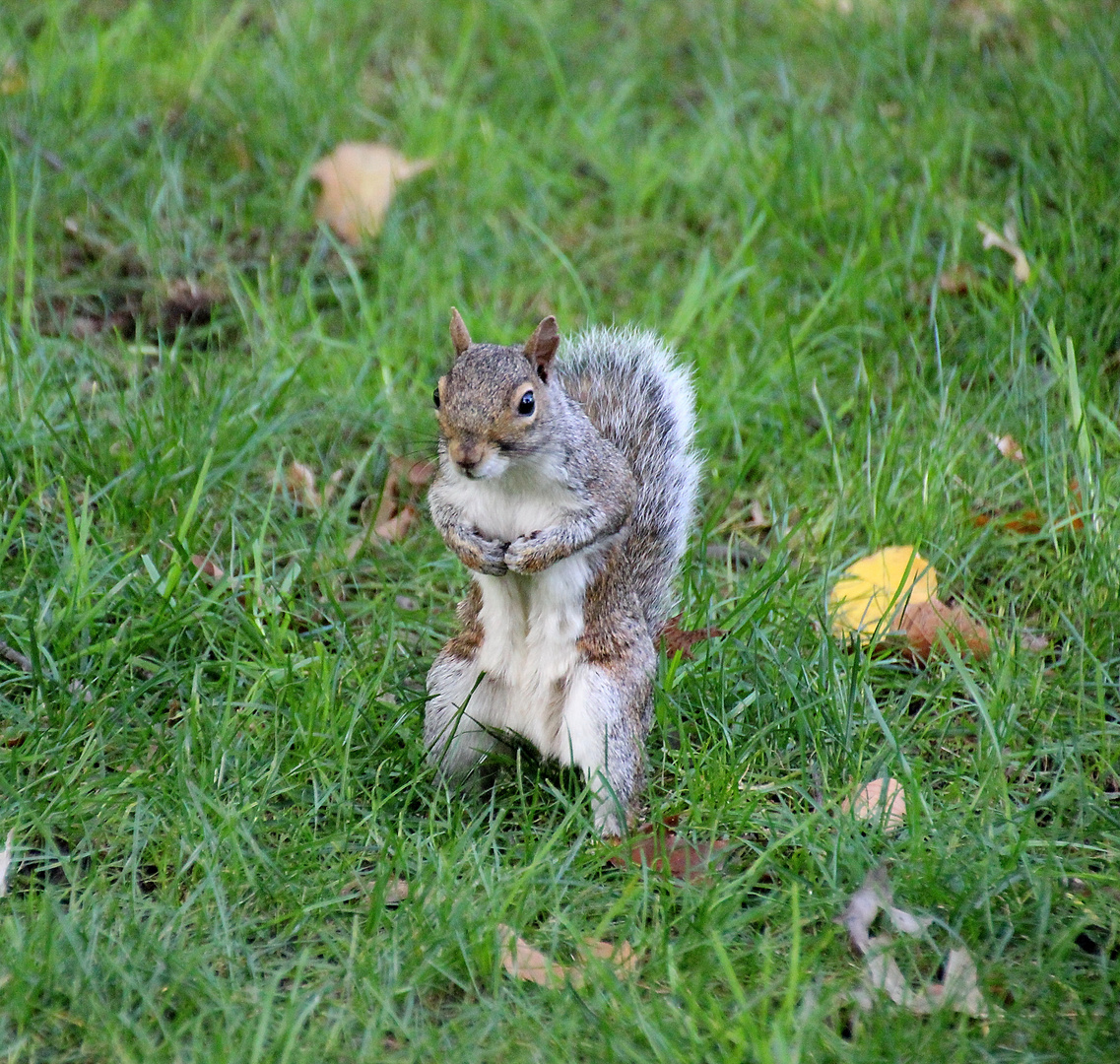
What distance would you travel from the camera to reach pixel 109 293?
3.37 metres

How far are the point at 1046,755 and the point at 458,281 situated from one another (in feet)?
6.04

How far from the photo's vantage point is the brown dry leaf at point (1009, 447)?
9.64 feet

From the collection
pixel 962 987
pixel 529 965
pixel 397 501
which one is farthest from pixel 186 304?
pixel 962 987

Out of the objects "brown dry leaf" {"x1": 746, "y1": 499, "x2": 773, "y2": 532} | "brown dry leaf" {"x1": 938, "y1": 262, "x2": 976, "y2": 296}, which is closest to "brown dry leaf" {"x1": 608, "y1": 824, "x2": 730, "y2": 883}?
"brown dry leaf" {"x1": 746, "y1": 499, "x2": 773, "y2": 532}

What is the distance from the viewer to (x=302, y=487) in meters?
2.92

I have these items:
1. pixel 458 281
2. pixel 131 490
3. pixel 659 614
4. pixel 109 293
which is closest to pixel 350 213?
pixel 458 281

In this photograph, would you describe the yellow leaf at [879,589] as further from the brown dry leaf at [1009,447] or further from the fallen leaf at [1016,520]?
the brown dry leaf at [1009,447]

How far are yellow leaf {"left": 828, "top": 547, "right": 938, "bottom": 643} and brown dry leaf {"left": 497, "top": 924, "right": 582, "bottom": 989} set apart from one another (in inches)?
35.3

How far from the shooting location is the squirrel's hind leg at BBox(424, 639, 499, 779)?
2.20m

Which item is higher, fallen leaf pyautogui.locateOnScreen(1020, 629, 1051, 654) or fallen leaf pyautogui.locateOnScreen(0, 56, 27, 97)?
fallen leaf pyautogui.locateOnScreen(0, 56, 27, 97)

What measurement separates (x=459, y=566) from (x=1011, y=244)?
1.58 meters

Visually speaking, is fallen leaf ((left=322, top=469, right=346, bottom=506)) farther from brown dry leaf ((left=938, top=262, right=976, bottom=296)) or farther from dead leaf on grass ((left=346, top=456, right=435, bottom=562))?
brown dry leaf ((left=938, top=262, right=976, bottom=296))

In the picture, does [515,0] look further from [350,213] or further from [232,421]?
[232,421]

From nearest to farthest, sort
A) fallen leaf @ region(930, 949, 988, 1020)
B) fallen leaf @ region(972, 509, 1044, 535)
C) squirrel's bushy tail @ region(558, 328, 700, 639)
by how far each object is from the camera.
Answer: fallen leaf @ region(930, 949, 988, 1020)
squirrel's bushy tail @ region(558, 328, 700, 639)
fallen leaf @ region(972, 509, 1044, 535)
